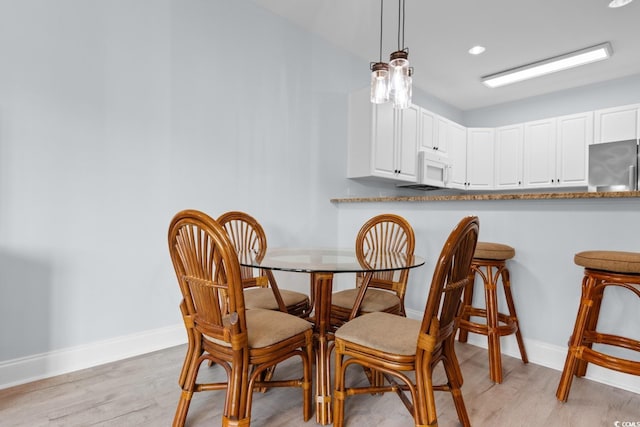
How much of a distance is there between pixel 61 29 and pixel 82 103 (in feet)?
1.33

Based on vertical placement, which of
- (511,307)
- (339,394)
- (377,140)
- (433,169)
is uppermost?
(377,140)

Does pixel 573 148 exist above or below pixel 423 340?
above

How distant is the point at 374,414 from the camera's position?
1568 millimetres

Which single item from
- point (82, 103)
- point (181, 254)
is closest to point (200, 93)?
point (82, 103)


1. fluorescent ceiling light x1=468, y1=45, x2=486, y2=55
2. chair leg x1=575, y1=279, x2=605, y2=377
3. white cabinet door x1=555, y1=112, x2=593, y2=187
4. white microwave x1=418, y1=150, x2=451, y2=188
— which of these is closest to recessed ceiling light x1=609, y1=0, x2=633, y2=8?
fluorescent ceiling light x1=468, y1=45, x2=486, y2=55

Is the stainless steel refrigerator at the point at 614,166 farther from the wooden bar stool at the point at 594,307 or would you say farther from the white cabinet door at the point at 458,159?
the wooden bar stool at the point at 594,307

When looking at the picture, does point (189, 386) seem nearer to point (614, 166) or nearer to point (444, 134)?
point (444, 134)

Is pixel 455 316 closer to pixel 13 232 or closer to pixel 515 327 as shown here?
pixel 515 327

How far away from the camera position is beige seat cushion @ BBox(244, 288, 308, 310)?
1885 mm

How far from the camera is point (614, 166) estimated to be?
3641 mm

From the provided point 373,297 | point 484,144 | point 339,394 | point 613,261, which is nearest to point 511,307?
point 613,261

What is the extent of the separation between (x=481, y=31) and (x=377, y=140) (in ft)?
4.39

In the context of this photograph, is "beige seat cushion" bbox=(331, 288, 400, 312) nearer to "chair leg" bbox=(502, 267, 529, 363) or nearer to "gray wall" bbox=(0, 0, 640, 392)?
"chair leg" bbox=(502, 267, 529, 363)

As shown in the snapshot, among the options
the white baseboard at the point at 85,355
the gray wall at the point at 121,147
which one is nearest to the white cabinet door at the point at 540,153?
the gray wall at the point at 121,147
